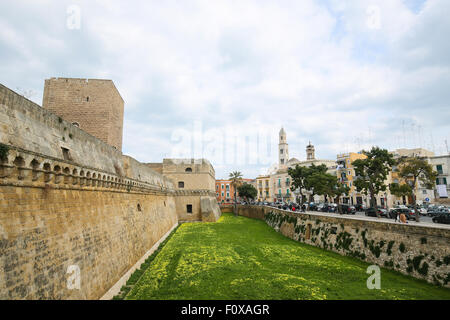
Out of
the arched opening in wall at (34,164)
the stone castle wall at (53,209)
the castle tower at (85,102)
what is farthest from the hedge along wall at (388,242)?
the castle tower at (85,102)

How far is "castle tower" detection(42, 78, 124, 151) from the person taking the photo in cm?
1623

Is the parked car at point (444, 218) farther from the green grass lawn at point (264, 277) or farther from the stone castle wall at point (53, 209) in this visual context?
the stone castle wall at point (53, 209)

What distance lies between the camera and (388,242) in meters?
11.8

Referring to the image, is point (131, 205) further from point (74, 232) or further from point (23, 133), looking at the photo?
point (23, 133)

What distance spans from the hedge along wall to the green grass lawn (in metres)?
0.50

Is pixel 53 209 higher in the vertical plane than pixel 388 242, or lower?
higher

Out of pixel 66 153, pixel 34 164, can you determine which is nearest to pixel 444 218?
pixel 66 153

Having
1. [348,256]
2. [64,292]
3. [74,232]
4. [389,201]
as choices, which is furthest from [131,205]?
[389,201]

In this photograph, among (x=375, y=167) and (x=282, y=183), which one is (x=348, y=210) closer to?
(x=375, y=167)

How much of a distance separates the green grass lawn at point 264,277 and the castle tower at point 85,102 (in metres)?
9.47

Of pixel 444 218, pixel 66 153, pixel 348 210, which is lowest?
pixel 348 210

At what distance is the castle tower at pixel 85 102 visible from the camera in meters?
16.2

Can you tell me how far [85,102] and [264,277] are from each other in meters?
15.5

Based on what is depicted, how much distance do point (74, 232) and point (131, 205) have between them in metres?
6.39
